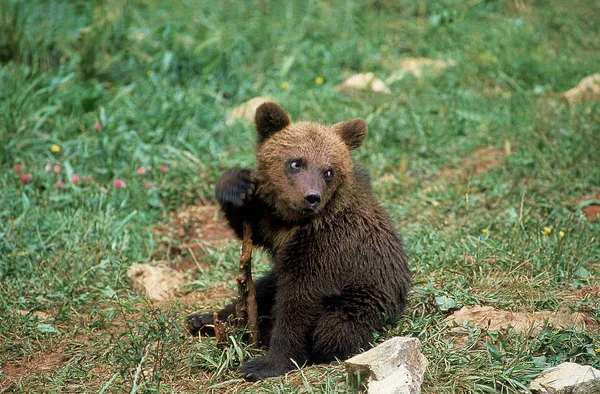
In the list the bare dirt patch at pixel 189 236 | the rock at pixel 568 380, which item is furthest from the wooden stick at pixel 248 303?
the rock at pixel 568 380

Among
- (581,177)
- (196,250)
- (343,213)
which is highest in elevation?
(343,213)

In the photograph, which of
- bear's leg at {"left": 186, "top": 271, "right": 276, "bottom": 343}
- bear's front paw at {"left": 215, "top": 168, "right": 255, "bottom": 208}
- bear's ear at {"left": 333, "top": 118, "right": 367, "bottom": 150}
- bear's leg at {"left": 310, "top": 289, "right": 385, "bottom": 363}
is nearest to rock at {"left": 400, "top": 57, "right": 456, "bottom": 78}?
bear's ear at {"left": 333, "top": 118, "right": 367, "bottom": 150}

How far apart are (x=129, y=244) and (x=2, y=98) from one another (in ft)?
8.38

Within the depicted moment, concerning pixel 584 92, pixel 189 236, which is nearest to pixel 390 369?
pixel 189 236

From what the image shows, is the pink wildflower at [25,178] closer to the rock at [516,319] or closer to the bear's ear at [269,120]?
the bear's ear at [269,120]

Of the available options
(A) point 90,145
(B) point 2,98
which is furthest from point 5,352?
(B) point 2,98

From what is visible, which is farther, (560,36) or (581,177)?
(560,36)

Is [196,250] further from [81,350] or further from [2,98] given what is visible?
[2,98]

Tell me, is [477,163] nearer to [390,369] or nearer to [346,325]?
[346,325]

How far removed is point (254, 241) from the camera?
5.16 m

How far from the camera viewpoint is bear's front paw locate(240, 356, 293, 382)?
4.51 m

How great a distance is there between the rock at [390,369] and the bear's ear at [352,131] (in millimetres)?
1573

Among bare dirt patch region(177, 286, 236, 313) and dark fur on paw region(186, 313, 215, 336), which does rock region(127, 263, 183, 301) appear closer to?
bare dirt patch region(177, 286, 236, 313)

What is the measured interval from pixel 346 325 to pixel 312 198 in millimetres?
786
